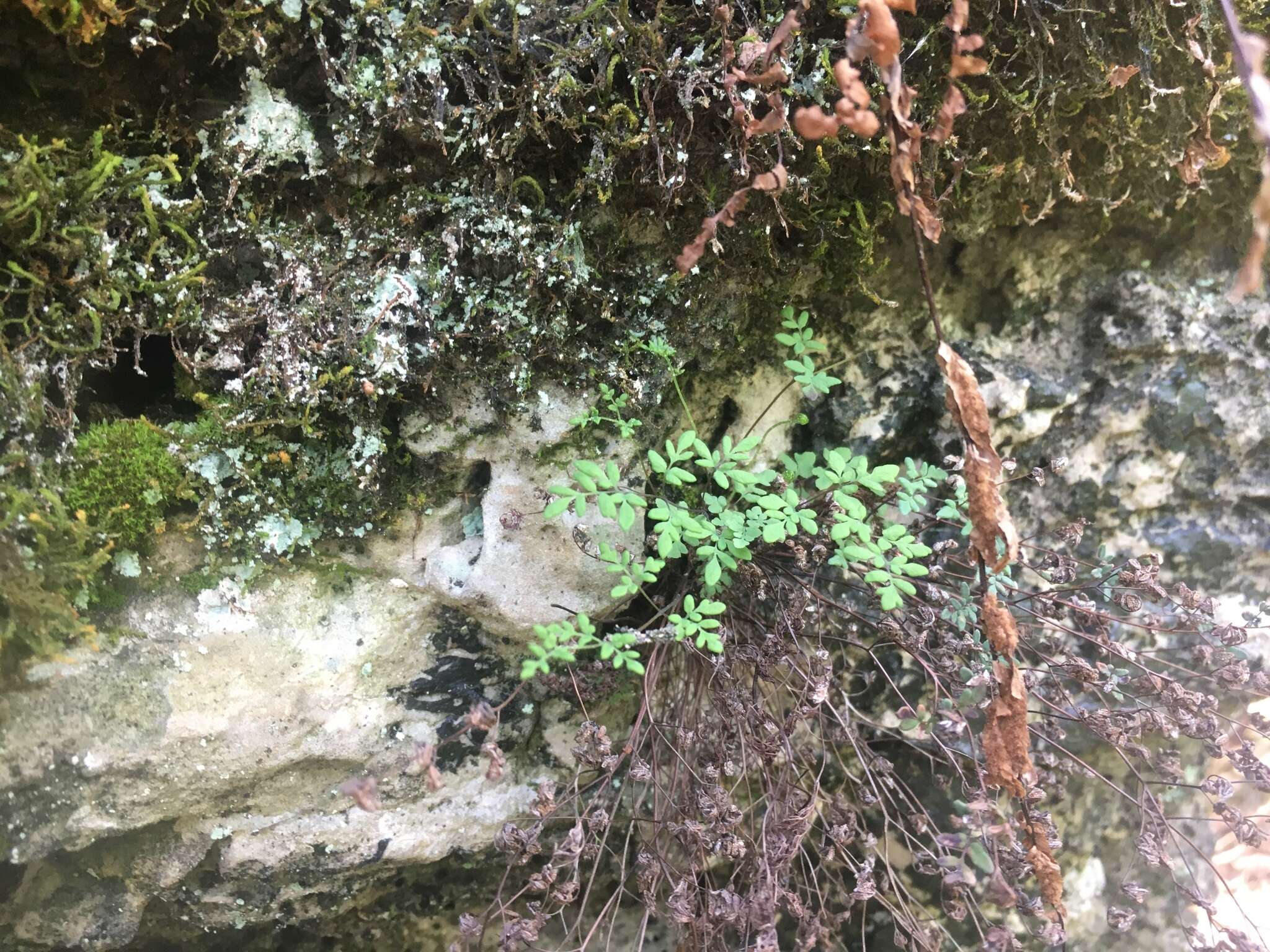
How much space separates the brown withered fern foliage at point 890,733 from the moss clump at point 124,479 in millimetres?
660

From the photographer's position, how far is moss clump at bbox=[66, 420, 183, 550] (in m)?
1.23

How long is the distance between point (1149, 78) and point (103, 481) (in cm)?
197

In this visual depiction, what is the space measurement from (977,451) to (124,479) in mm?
1362

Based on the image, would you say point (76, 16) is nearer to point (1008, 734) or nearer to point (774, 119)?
point (774, 119)

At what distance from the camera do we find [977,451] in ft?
3.43

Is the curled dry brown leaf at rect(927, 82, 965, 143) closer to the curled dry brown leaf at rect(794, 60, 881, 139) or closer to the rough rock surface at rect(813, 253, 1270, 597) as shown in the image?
the curled dry brown leaf at rect(794, 60, 881, 139)

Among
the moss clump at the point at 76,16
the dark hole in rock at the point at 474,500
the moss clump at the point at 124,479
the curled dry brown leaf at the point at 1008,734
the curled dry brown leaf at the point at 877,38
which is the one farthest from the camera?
the dark hole in rock at the point at 474,500

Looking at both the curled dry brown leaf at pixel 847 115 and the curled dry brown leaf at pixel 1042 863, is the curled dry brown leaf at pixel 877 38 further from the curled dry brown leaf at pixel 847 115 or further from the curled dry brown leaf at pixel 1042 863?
the curled dry brown leaf at pixel 1042 863

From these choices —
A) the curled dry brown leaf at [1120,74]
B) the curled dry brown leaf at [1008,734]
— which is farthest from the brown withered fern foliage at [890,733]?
the curled dry brown leaf at [1120,74]

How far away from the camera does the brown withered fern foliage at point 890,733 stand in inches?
44.4

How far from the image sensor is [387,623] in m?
1.47

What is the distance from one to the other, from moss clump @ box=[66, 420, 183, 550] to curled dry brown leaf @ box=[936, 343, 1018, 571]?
127 cm

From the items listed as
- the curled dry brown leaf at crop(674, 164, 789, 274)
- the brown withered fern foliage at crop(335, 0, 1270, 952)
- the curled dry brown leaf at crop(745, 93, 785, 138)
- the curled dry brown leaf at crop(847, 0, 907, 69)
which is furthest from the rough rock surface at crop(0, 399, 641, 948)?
the curled dry brown leaf at crop(847, 0, 907, 69)

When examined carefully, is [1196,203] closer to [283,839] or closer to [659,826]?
[659,826]
